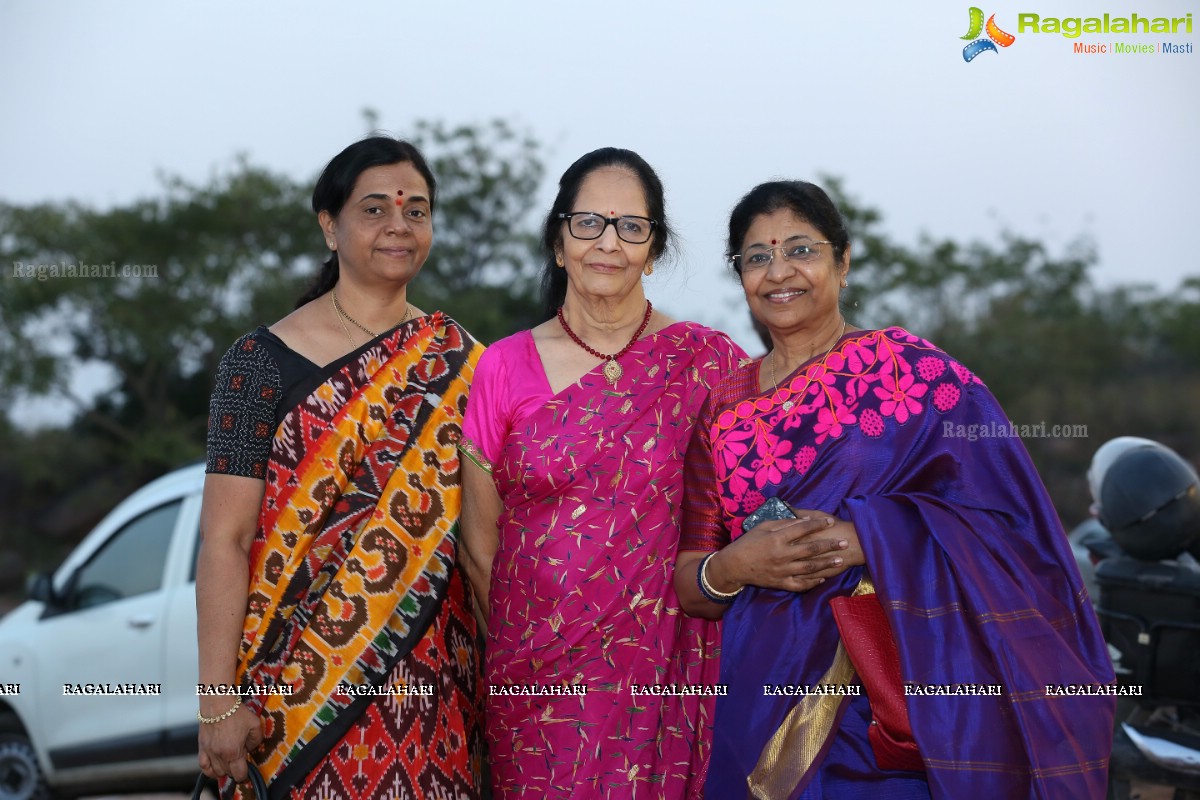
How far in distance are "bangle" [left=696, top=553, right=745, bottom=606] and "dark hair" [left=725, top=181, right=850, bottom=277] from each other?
748 mm

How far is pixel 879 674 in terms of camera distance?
249 cm

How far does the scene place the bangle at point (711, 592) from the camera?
268cm

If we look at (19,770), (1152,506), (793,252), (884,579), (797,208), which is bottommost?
(19,770)

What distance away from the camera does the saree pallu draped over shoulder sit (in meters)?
2.88

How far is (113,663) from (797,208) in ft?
14.9

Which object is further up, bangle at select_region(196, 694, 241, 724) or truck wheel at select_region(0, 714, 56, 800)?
bangle at select_region(196, 694, 241, 724)

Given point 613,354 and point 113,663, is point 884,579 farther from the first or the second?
point 113,663

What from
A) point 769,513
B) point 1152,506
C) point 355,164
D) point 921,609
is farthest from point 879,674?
point 1152,506

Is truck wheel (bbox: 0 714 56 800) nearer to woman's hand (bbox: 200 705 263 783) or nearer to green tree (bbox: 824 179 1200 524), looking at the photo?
woman's hand (bbox: 200 705 263 783)

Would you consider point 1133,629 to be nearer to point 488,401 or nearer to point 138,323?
point 488,401

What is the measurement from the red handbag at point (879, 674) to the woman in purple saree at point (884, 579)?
2cm

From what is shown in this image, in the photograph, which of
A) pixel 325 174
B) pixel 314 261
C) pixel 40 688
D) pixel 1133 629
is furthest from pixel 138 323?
pixel 1133 629

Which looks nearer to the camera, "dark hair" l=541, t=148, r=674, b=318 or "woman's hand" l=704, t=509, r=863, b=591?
"woman's hand" l=704, t=509, r=863, b=591

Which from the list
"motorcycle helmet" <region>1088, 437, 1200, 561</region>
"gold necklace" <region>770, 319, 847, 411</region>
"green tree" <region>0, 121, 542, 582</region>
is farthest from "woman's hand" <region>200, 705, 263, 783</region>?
"green tree" <region>0, 121, 542, 582</region>
